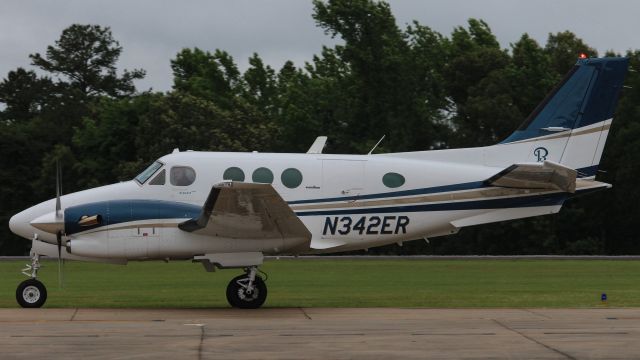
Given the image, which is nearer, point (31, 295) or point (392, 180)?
point (31, 295)

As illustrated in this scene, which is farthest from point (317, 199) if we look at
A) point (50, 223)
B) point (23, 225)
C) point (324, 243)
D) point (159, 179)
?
point (23, 225)

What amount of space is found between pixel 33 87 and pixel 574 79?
64.0 meters

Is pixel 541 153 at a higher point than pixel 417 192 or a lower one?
higher

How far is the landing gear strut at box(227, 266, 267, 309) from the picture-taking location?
2083 centimetres

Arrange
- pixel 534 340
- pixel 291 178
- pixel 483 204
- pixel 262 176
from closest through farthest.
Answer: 1. pixel 534 340
2. pixel 262 176
3. pixel 291 178
4. pixel 483 204

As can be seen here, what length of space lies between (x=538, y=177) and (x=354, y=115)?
47.5 meters

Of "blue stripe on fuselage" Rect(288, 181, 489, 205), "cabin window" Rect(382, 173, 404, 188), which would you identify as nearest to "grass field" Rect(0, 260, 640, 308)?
"blue stripe on fuselage" Rect(288, 181, 489, 205)

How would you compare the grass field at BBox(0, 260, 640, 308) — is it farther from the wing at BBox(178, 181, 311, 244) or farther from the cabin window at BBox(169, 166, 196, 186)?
the cabin window at BBox(169, 166, 196, 186)

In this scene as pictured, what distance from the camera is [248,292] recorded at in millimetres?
20844

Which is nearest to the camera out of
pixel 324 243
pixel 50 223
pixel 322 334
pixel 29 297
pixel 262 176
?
pixel 322 334

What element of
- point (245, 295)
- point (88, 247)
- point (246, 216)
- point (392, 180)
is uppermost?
point (392, 180)

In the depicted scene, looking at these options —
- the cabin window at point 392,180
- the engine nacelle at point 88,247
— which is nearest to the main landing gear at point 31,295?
the engine nacelle at point 88,247

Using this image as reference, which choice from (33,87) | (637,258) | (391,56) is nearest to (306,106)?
(391,56)

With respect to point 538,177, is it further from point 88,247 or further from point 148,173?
point 88,247
